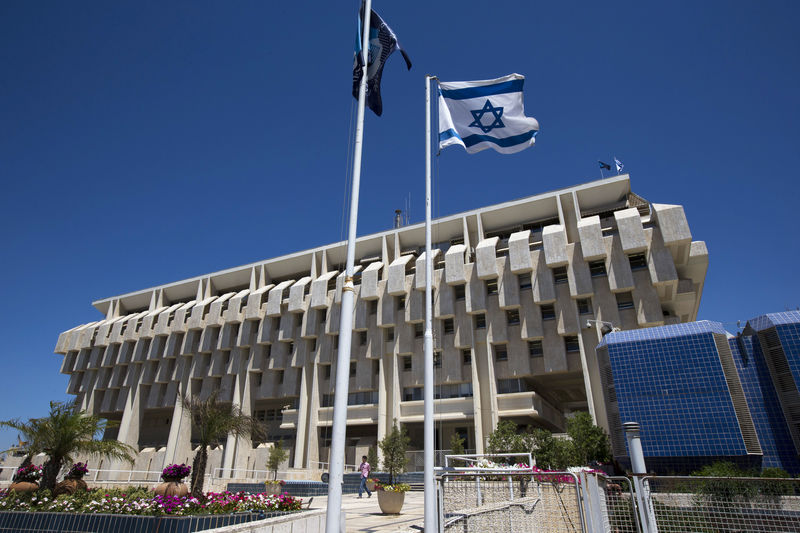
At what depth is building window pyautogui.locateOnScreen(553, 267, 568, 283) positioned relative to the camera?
34.8m

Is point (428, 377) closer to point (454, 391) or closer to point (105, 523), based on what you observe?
point (105, 523)

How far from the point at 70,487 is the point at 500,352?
29323 mm

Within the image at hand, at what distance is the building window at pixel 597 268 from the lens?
3331 centimetres

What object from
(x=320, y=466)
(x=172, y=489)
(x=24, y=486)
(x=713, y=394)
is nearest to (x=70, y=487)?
(x=24, y=486)

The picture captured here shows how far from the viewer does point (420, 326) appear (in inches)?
1554

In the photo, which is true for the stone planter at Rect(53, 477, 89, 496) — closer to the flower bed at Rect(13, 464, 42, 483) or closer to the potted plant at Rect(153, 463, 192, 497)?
the flower bed at Rect(13, 464, 42, 483)

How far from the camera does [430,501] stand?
7395mm

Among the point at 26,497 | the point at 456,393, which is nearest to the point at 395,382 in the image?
the point at 456,393

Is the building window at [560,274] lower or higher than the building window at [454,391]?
higher

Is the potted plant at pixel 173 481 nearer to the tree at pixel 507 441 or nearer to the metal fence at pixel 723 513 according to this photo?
the metal fence at pixel 723 513

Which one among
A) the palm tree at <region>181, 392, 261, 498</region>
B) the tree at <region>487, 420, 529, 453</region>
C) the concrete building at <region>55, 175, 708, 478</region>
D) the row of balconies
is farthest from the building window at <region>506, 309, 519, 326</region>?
the palm tree at <region>181, 392, 261, 498</region>

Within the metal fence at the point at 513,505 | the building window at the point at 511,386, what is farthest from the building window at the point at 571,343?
the metal fence at the point at 513,505

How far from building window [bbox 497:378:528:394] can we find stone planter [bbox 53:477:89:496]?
27155 millimetres

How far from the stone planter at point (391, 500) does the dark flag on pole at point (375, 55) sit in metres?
10.6
